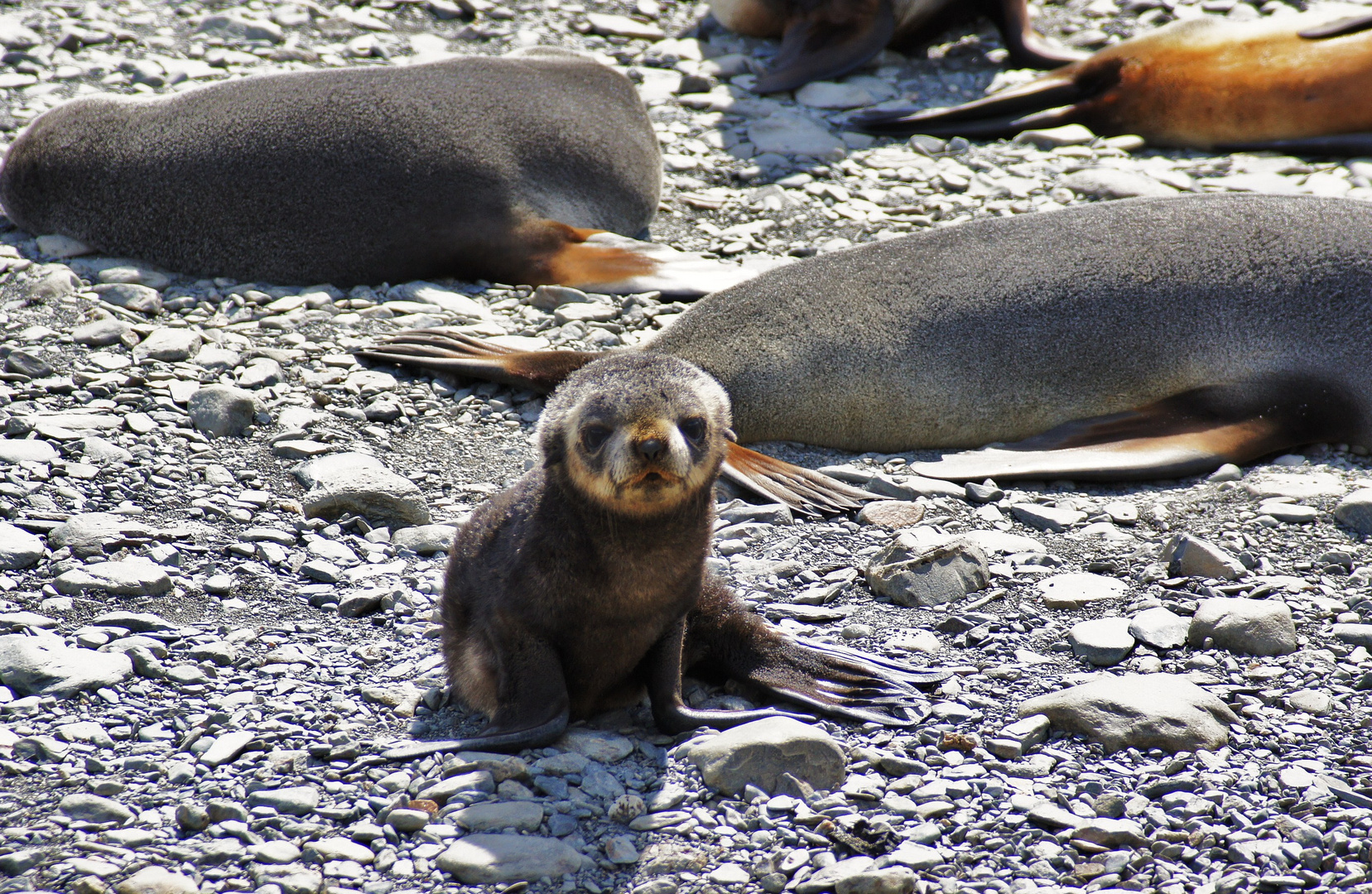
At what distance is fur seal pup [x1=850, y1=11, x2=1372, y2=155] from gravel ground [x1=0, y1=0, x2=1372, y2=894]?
2135mm

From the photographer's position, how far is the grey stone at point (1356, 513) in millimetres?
3758

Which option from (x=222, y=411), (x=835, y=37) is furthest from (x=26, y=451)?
(x=835, y=37)

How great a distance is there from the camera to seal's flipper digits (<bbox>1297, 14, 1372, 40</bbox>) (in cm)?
695

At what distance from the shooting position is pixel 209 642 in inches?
120

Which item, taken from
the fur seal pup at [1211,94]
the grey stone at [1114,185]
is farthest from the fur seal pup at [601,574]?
the fur seal pup at [1211,94]

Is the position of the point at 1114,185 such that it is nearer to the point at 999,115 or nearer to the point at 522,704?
the point at 999,115

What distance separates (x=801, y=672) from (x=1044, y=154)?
4789mm

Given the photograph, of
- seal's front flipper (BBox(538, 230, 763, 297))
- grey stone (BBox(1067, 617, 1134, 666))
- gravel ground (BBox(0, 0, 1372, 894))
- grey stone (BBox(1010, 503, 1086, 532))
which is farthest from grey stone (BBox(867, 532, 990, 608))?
seal's front flipper (BBox(538, 230, 763, 297))

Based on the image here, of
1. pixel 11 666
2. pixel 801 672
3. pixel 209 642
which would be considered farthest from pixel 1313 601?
pixel 11 666

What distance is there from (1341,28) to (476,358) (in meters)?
4.99

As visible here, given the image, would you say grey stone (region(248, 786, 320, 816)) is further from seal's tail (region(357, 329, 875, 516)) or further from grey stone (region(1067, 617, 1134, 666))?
seal's tail (region(357, 329, 875, 516))

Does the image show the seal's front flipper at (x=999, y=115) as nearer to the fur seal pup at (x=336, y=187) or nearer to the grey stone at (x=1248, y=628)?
the fur seal pup at (x=336, y=187)

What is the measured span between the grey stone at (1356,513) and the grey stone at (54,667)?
3.16m

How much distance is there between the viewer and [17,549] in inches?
131
